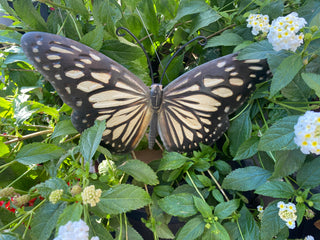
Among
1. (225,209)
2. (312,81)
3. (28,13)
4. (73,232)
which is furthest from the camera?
(28,13)

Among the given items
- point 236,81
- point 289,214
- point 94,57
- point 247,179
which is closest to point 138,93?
point 94,57

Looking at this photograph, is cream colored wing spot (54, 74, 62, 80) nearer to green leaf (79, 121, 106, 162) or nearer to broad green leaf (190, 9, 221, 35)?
green leaf (79, 121, 106, 162)

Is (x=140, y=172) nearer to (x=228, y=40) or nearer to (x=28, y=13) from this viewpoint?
(x=228, y=40)

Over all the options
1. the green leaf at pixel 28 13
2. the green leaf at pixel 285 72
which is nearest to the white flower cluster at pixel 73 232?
the green leaf at pixel 285 72

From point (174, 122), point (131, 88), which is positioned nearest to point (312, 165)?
point (174, 122)

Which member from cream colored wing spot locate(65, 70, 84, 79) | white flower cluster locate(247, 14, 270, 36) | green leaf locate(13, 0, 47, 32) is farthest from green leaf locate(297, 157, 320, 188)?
green leaf locate(13, 0, 47, 32)

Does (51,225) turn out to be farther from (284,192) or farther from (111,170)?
(284,192)
